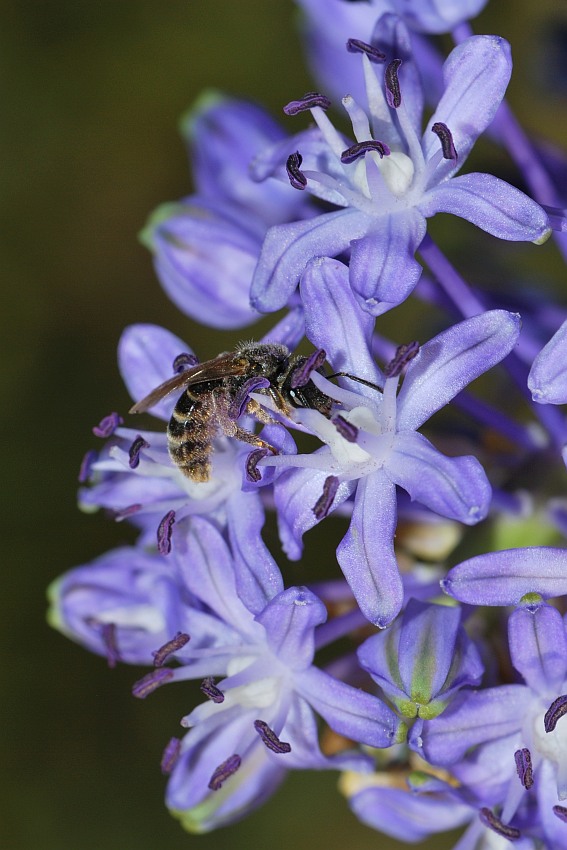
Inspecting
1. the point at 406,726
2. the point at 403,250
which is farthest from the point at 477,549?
the point at 403,250

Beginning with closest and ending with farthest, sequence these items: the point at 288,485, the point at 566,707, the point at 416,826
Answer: the point at 566,707 < the point at 288,485 < the point at 416,826

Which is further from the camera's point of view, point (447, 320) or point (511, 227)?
point (447, 320)

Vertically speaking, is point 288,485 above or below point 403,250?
below

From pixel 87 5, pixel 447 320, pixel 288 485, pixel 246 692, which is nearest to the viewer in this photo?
pixel 288 485

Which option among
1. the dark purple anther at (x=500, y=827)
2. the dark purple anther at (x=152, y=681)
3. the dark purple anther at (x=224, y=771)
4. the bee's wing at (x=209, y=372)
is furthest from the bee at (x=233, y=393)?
the dark purple anther at (x=500, y=827)

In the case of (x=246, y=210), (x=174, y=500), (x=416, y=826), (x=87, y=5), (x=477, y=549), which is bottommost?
(x=416, y=826)

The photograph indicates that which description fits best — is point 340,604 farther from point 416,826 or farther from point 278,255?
point 278,255
